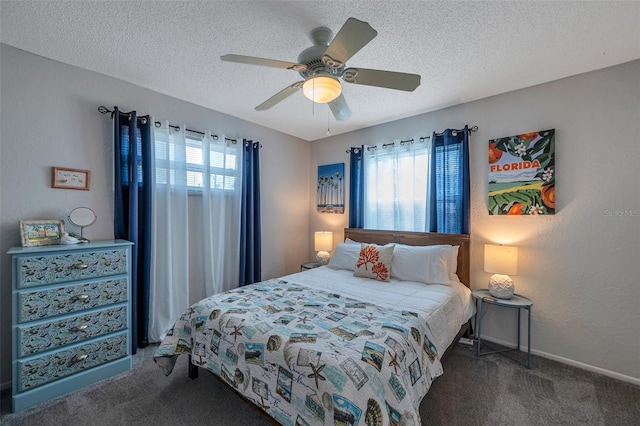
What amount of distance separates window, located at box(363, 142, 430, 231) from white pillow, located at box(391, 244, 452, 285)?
45cm

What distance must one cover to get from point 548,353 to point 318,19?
11.1 ft

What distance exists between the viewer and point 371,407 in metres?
1.15

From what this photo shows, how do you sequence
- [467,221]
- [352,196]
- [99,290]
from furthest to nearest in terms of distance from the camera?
1. [352,196]
2. [467,221]
3. [99,290]

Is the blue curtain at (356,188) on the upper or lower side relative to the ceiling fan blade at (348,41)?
lower

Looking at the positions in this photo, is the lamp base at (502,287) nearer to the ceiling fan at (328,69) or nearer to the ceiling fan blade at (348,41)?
the ceiling fan at (328,69)

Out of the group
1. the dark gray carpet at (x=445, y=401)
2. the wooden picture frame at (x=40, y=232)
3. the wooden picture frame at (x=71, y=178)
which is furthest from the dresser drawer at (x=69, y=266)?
the dark gray carpet at (x=445, y=401)

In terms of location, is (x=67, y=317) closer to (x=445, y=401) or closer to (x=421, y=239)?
(x=445, y=401)

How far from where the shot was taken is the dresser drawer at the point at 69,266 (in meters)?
1.72

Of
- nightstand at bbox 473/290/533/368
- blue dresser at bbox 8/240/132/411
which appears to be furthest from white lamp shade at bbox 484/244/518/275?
blue dresser at bbox 8/240/132/411

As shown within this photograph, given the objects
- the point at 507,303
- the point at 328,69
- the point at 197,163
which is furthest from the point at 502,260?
the point at 197,163

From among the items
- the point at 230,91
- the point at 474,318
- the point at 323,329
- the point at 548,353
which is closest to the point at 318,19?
the point at 230,91

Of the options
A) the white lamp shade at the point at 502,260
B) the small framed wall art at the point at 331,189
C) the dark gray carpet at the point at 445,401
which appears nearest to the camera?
the dark gray carpet at the point at 445,401

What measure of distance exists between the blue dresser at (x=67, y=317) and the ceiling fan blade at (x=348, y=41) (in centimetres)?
215

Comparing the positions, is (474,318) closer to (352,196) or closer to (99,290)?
(352,196)
